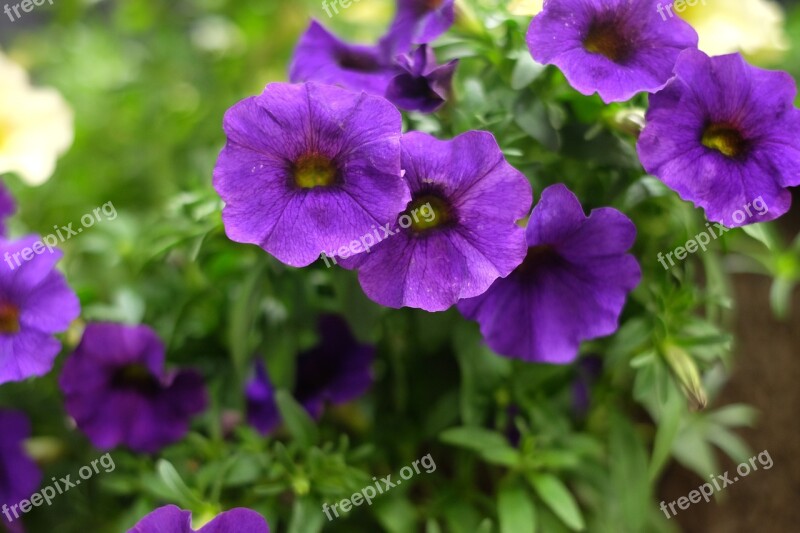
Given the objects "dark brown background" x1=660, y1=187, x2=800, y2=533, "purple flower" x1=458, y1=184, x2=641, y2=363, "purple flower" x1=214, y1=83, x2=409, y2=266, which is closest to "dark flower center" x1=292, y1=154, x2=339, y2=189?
"purple flower" x1=214, y1=83, x2=409, y2=266

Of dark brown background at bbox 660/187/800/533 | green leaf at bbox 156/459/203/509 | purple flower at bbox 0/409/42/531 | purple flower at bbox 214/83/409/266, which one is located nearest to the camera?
purple flower at bbox 214/83/409/266

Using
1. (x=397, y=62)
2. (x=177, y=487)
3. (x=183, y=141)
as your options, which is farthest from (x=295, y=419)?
(x=183, y=141)

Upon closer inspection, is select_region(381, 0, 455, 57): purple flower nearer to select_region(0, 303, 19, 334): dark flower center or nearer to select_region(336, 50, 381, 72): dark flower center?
select_region(336, 50, 381, 72): dark flower center

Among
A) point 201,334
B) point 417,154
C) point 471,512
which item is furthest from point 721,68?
point 201,334

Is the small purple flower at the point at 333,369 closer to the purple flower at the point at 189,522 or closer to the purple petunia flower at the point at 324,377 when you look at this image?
the purple petunia flower at the point at 324,377

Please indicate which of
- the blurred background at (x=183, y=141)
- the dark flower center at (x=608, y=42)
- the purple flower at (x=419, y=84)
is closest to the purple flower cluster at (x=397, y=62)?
the purple flower at (x=419, y=84)

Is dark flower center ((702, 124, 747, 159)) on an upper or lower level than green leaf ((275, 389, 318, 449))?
upper

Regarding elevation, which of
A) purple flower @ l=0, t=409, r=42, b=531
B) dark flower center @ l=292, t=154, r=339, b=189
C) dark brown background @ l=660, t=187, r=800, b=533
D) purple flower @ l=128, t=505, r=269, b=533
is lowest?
dark brown background @ l=660, t=187, r=800, b=533

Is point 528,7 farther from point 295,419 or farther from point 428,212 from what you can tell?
point 295,419
